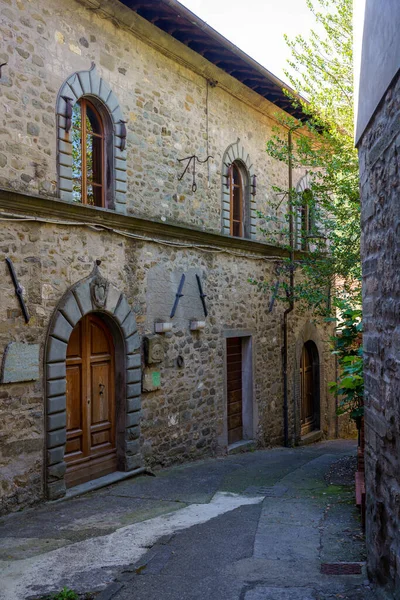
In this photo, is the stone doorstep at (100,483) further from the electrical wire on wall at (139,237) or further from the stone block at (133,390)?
the electrical wire on wall at (139,237)

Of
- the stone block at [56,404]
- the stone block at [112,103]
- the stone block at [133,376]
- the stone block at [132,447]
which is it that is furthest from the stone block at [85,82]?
the stone block at [132,447]

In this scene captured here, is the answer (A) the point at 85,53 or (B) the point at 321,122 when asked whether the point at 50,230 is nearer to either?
(A) the point at 85,53

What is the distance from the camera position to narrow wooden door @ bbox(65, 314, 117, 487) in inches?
Answer: 294

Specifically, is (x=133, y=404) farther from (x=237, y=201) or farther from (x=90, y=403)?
(x=237, y=201)

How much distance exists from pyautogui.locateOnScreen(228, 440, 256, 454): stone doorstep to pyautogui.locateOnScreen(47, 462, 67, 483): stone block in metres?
4.11

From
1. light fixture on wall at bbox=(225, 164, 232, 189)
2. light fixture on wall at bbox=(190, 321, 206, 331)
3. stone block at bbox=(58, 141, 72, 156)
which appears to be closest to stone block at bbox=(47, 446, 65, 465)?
light fixture on wall at bbox=(190, 321, 206, 331)

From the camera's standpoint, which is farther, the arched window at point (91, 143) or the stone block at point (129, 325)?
the stone block at point (129, 325)

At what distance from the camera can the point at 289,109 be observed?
40.0 feet

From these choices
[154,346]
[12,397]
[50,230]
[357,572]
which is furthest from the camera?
[154,346]

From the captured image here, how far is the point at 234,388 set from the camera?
10.9 m

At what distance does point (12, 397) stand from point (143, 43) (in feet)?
17.1

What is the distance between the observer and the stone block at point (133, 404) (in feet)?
26.4

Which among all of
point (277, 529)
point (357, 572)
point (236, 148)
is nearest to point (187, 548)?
point (277, 529)

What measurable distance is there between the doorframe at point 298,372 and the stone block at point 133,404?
5345 mm
